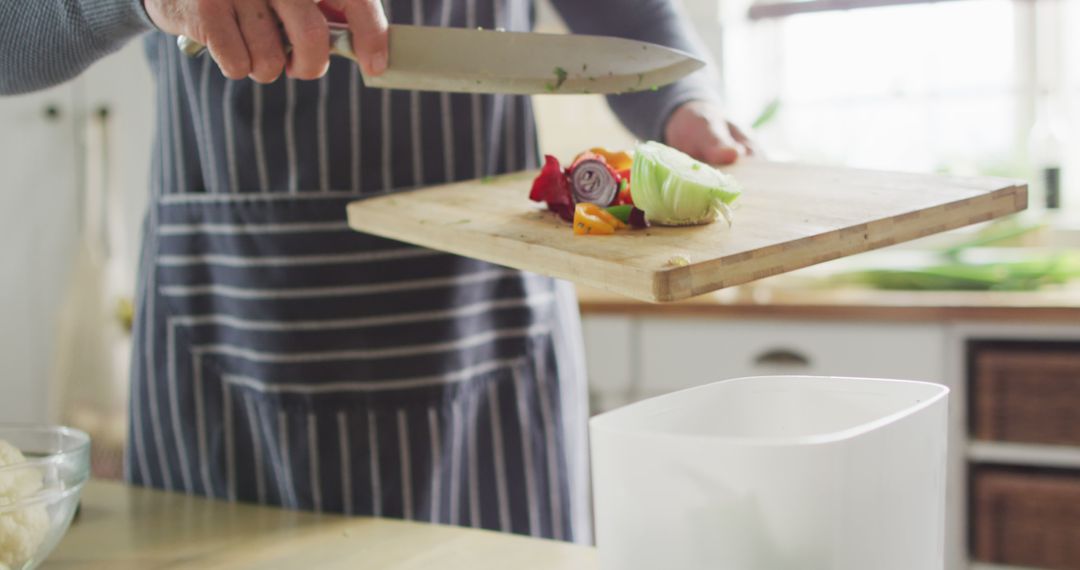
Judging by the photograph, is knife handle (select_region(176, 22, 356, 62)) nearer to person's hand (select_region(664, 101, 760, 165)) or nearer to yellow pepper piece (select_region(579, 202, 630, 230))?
yellow pepper piece (select_region(579, 202, 630, 230))

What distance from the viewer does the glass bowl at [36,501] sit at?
71cm

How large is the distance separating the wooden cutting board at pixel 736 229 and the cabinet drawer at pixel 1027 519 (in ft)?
3.62

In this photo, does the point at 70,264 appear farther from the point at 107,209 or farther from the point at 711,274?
the point at 711,274

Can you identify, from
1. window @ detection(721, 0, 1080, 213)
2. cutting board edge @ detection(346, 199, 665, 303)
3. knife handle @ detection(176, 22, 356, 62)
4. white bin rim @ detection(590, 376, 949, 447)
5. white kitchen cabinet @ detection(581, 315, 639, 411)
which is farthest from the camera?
window @ detection(721, 0, 1080, 213)

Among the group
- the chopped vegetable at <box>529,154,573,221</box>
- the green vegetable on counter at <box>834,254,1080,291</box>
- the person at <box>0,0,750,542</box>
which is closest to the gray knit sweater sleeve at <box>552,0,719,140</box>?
the person at <box>0,0,750,542</box>

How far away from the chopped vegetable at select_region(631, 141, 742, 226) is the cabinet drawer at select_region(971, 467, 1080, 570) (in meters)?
1.25

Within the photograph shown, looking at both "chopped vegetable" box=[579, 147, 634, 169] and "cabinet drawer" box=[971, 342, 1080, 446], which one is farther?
"cabinet drawer" box=[971, 342, 1080, 446]

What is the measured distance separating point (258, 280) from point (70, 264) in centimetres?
184

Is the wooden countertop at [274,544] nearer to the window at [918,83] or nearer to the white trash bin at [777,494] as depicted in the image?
the white trash bin at [777,494]

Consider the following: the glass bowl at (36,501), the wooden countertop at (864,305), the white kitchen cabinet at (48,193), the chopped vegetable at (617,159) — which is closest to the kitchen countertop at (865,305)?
the wooden countertop at (864,305)

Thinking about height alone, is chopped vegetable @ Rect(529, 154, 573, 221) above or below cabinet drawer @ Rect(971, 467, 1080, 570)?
above

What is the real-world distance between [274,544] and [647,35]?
66 cm

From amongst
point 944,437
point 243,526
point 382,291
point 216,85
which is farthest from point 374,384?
point 944,437

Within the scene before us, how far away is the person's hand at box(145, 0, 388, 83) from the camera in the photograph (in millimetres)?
714
